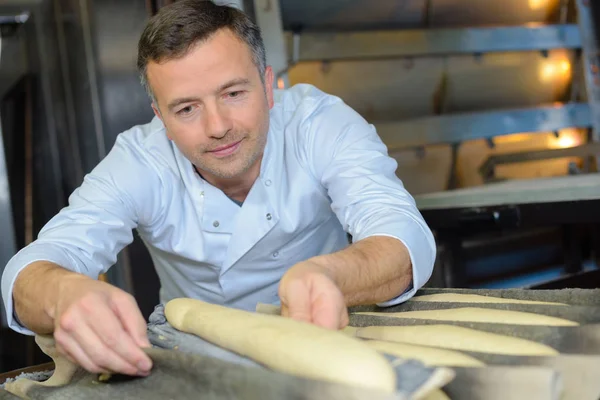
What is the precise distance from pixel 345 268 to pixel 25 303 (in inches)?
21.4

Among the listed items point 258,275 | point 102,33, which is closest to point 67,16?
point 102,33

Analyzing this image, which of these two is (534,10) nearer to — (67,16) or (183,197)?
(67,16)

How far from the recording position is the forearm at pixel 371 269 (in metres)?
1.03

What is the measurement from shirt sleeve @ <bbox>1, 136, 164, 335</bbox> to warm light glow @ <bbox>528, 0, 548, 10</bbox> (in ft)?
9.57

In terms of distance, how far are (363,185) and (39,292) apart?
2.15 ft

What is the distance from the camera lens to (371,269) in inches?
43.6

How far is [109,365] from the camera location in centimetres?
87

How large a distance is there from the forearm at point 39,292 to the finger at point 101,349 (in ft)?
0.51

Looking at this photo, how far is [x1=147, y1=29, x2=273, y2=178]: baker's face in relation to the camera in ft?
4.28

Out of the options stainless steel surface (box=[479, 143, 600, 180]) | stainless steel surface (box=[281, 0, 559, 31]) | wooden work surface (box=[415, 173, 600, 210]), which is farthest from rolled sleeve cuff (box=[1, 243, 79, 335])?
stainless steel surface (box=[479, 143, 600, 180])

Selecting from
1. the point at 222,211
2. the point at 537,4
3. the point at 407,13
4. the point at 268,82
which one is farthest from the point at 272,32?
the point at 537,4

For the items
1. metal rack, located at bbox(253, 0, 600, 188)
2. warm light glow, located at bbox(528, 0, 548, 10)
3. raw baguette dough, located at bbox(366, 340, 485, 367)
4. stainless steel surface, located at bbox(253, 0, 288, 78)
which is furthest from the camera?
warm light glow, located at bbox(528, 0, 548, 10)

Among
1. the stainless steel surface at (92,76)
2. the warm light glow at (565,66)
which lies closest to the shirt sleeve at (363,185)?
the stainless steel surface at (92,76)

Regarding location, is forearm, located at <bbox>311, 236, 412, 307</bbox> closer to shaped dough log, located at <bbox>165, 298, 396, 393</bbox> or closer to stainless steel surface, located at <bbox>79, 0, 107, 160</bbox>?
shaped dough log, located at <bbox>165, 298, 396, 393</bbox>
